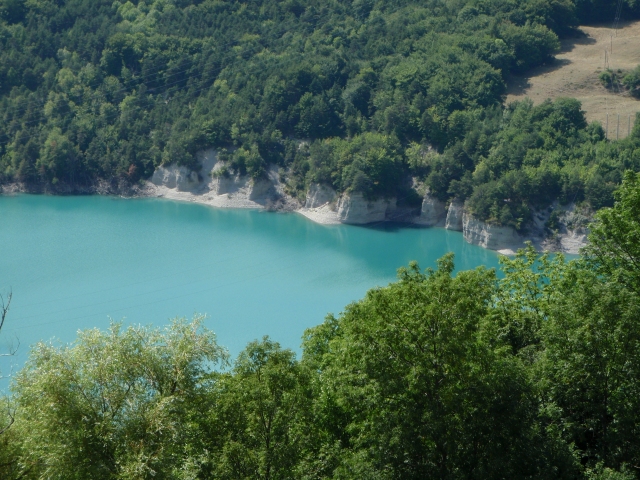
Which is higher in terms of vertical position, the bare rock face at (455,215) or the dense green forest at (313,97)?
the dense green forest at (313,97)

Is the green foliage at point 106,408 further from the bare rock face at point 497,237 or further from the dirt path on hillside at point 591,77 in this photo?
the dirt path on hillside at point 591,77

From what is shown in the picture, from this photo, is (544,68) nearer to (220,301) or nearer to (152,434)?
(220,301)

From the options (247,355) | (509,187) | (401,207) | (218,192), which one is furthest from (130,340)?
(218,192)

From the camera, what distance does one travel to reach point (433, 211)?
52.9 m

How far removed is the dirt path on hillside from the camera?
182 feet

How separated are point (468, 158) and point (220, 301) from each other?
20.0m

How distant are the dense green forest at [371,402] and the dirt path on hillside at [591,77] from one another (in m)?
41.6

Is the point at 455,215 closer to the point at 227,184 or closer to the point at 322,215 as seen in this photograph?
the point at 322,215

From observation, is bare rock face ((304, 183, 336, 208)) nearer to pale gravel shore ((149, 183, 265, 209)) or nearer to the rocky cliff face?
the rocky cliff face

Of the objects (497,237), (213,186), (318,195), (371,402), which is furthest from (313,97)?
(371,402)

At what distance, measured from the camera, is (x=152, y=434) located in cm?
1320

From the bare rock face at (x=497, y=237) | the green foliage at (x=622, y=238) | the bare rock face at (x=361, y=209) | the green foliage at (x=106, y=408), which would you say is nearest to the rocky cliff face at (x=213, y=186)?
the bare rock face at (x=361, y=209)

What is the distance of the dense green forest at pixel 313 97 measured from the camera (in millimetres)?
52000

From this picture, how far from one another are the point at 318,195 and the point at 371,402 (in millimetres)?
42849
